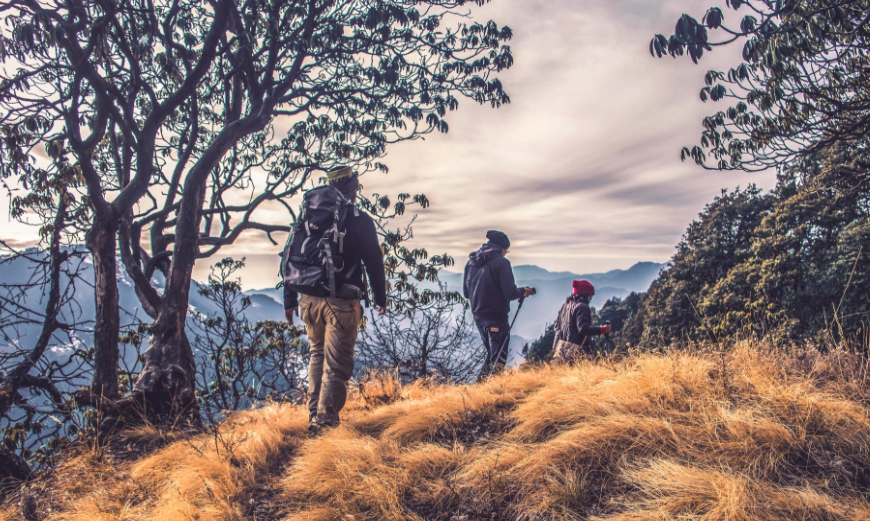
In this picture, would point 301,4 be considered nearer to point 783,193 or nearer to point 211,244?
point 211,244

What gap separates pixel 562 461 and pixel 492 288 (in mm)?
3535

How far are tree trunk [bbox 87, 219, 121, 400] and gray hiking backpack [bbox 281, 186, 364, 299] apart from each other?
10.3 ft

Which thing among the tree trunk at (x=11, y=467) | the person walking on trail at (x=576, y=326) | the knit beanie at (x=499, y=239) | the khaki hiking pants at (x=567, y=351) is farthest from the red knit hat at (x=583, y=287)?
the tree trunk at (x=11, y=467)

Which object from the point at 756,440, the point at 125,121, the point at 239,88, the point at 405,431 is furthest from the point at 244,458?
the point at 239,88

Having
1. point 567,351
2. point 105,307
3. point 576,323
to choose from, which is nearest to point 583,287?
point 576,323

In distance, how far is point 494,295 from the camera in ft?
19.2

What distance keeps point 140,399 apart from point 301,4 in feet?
20.0

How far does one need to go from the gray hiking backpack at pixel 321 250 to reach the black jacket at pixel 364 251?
47 mm

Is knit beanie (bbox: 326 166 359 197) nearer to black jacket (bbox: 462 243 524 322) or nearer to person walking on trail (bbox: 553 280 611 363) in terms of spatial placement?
black jacket (bbox: 462 243 524 322)

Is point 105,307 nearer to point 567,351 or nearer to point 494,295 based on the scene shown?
point 494,295

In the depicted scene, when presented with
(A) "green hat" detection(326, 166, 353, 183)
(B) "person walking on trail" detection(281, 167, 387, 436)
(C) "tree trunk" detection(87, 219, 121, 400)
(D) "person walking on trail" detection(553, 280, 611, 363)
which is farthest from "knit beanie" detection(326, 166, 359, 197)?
(D) "person walking on trail" detection(553, 280, 611, 363)

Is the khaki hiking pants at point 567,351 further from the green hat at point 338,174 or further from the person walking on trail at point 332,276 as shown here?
the green hat at point 338,174

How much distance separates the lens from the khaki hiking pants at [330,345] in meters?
3.43

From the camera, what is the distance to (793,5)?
3705mm
